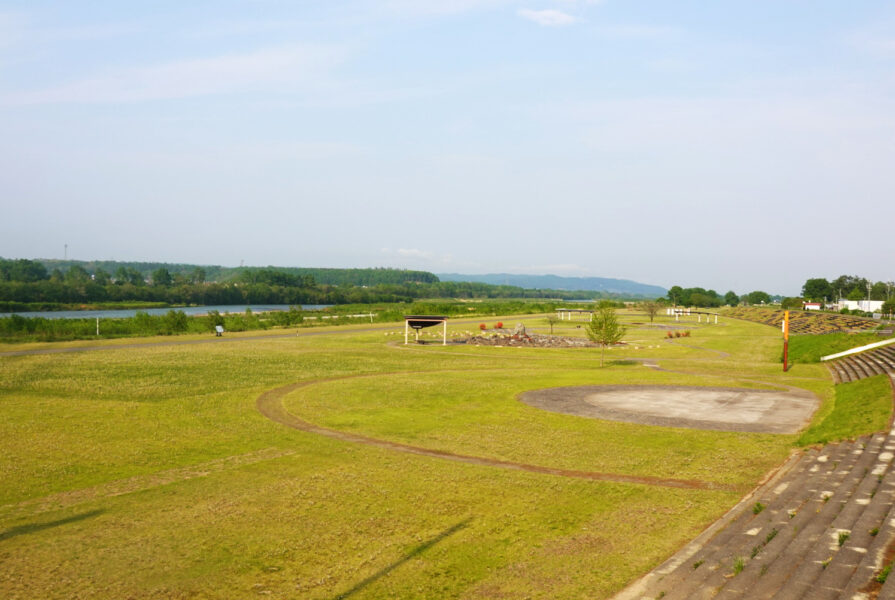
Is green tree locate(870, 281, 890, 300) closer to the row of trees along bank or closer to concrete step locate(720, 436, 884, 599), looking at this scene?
the row of trees along bank

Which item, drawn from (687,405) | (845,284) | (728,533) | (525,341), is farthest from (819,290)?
(728,533)

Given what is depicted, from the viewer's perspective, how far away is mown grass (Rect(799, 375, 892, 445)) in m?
19.9

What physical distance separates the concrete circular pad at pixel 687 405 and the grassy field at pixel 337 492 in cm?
127

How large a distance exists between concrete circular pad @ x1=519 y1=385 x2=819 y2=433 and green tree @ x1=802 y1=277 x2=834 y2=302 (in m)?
172

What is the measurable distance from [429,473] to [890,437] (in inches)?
551

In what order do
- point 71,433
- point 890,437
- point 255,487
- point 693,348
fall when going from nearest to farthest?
1. point 255,487
2. point 890,437
3. point 71,433
4. point 693,348

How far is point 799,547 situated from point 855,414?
14.4 m

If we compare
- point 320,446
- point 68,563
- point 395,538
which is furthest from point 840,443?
point 68,563

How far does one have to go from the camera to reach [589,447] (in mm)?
19625

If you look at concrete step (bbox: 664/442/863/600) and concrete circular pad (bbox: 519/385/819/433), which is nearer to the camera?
concrete step (bbox: 664/442/863/600)

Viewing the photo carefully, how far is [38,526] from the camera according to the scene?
12.7 metres

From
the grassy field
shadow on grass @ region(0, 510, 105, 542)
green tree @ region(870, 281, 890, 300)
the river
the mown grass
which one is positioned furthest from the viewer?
green tree @ region(870, 281, 890, 300)

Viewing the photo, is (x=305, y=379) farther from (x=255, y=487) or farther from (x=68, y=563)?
(x=68, y=563)

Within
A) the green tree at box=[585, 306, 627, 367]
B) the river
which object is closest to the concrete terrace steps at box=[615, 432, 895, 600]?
the green tree at box=[585, 306, 627, 367]
